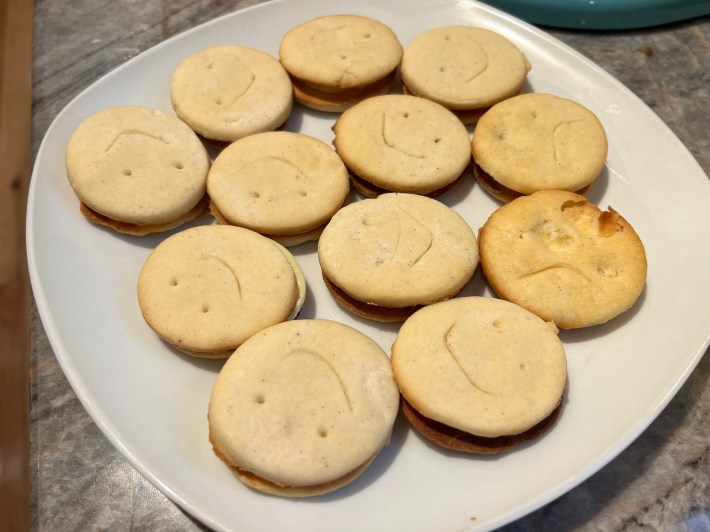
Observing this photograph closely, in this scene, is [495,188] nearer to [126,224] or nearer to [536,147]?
[536,147]

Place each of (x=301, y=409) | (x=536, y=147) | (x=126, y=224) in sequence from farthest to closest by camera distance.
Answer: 1. (x=536, y=147)
2. (x=126, y=224)
3. (x=301, y=409)

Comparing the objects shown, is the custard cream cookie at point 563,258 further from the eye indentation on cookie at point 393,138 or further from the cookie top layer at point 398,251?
the eye indentation on cookie at point 393,138

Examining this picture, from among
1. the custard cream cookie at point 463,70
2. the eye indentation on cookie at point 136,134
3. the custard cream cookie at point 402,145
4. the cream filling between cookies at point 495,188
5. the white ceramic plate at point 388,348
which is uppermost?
the custard cream cookie at point 463,70

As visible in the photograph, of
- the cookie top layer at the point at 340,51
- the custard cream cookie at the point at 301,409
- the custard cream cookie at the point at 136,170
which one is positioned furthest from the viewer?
the cookie top layer at the point at 340,51

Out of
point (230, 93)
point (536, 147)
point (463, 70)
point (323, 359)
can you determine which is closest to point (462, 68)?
point (463, 70)

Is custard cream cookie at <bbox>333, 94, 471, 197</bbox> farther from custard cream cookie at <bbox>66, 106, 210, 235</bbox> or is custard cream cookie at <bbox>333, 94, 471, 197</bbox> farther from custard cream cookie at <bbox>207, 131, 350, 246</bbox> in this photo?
custard cream cookie at <bbox>66, 106, 210, 235</bbox>

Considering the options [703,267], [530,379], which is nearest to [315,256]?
[530,379]

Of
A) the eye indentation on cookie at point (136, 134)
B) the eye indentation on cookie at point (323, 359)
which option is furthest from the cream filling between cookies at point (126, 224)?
the eye indentation on cookie at point (323, 359)
